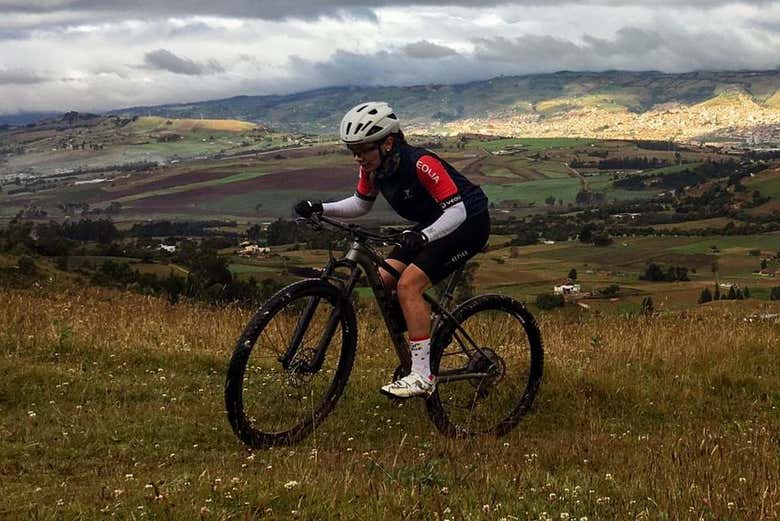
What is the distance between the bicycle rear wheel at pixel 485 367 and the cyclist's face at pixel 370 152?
1971 mm

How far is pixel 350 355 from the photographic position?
7.96 m

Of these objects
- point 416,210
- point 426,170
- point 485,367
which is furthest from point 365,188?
point 485,367

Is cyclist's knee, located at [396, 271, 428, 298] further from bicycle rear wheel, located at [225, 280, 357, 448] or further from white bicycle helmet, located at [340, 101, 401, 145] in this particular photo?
white bicycle helmet, located at [340, 101, 401, 145]

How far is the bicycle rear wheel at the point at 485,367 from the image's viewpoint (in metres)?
8.21

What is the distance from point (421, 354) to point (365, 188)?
1884 mm

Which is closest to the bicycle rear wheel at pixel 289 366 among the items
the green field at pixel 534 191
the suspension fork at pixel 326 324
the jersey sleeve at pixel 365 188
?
the suspension fork at pixel 326 324

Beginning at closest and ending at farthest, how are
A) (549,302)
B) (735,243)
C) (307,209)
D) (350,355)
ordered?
(307,209)
(350,355)
(549,302)
(735,243)

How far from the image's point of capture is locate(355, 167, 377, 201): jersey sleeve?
7.91 m

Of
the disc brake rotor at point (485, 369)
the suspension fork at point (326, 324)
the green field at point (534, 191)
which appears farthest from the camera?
the green field at point (534, 191)

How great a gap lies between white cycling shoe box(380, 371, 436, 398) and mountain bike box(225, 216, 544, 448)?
0.25 meters

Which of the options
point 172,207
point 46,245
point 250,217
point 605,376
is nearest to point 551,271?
point 46,245

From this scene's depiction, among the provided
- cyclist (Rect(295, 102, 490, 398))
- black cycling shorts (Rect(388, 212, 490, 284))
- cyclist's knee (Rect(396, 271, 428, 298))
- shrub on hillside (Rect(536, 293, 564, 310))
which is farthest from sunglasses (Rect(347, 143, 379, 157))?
shrub on hillside (Rect(536, 293, 564, 310))

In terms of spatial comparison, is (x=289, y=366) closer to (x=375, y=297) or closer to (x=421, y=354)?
(x=375, y=297)

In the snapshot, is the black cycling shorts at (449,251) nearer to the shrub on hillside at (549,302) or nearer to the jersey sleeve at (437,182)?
the jersey sleeve at (437,182)
